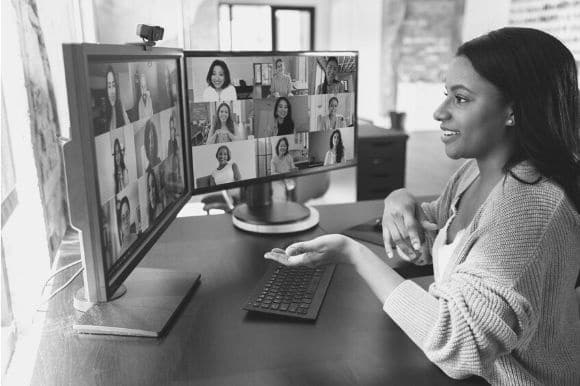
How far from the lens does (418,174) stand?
17.4 ft

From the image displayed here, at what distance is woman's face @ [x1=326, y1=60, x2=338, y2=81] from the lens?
4.93 feet

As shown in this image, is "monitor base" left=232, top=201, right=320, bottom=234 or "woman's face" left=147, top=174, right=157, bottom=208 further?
"monitor base" left=232, top=201, right=320, bottom=234

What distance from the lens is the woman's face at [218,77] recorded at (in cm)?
→ 129

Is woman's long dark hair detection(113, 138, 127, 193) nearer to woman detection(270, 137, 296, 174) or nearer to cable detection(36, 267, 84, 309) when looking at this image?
cable detection(36, 267, 84, 309)

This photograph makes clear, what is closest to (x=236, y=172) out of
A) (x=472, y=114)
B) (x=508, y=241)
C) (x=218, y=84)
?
(x=218, y=84)

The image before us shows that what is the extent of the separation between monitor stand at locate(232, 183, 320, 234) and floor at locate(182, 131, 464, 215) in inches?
42.4

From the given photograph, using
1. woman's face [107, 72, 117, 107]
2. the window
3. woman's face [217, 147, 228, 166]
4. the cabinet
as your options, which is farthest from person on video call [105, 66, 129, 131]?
the window

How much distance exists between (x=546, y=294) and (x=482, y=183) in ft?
0.93

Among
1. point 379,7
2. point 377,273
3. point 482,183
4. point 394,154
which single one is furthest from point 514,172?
point 379,7

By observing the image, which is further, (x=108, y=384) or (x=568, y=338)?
(x=568, y=338)

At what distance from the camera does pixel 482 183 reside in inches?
41.1

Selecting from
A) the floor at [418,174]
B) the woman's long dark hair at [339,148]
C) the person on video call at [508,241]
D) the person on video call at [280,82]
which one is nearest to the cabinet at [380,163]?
the floor at [418,174]

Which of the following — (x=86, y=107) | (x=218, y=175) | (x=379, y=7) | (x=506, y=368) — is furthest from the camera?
(x=379, y=7)

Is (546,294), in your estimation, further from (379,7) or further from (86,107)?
(379,7)
